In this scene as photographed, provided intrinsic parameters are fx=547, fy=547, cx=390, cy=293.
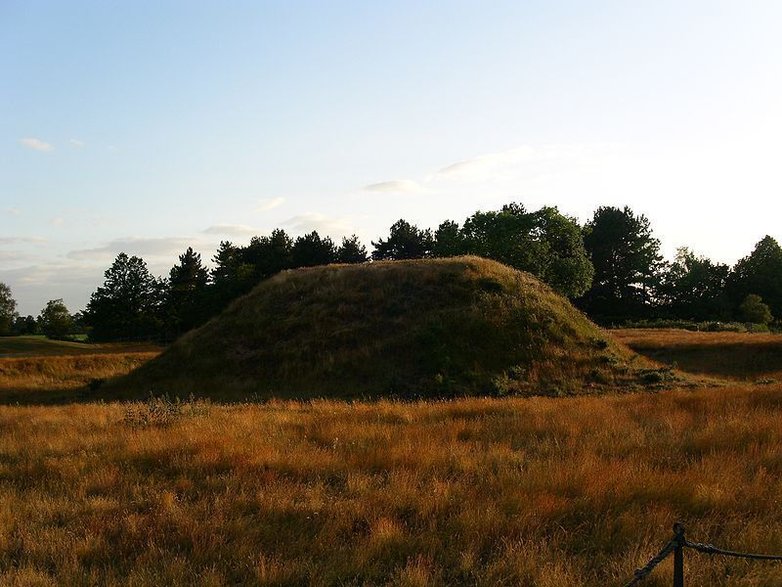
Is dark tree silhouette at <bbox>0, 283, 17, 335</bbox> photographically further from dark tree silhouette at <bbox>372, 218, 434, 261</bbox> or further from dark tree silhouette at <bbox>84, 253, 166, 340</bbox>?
dark tree silhouette at <bbox>372, 218, 434, 261</bbox>

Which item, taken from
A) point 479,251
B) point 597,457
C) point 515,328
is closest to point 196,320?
point 479,251

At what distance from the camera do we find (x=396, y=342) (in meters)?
25.9

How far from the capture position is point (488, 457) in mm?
8422

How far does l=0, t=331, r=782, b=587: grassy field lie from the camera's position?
5102 millimetres

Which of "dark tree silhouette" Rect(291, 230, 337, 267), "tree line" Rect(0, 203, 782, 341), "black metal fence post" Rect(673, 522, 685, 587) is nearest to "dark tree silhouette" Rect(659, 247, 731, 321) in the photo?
"tree line" Rect(0, 203, 782, 341)

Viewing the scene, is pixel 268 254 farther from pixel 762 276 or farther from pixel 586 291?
pixel 762 276

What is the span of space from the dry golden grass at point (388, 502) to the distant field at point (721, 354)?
863 inches

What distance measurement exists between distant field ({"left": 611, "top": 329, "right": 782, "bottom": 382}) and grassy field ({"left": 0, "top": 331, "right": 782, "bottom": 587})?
21924 mm

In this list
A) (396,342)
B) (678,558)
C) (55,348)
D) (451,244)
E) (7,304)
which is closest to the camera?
(678,558)

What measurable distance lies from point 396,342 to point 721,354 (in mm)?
21760

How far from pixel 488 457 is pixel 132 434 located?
6.75m

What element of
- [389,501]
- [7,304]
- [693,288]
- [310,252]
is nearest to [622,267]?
[693,288]

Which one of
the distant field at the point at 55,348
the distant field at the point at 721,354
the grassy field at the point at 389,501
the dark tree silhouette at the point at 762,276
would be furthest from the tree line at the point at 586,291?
the grassy field at the point at 389,501

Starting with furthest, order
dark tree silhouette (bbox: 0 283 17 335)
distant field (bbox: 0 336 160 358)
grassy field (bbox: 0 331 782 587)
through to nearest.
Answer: dark tree silhouette (bbox: 0 283 17 335), distant field (bbox: 0 336 160 358), grassy field (bbox: 0 331 782 587)
